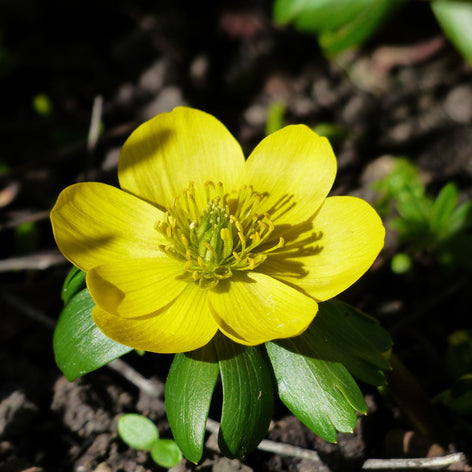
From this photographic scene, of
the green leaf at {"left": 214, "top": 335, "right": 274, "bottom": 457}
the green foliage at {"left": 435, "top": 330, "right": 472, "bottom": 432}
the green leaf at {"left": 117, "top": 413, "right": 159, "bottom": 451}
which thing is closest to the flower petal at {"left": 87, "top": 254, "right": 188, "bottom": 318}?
the green leaf at {"left": 214, "top": 335, "right": 274, "bottom": 457}

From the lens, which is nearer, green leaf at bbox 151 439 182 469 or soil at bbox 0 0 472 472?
green leaf at bbox 151 439 182 469

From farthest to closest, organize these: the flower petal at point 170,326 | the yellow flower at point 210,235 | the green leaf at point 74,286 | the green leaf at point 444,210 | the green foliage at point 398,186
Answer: the green foliage at point 398,186, the green leaf at point 444,210, the green leaf at point 74,286, the yellow flower at point 210,235, the flower petal at point 170,326

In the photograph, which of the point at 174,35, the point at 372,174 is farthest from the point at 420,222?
the point at 174,35

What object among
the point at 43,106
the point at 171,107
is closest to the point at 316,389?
the point at 171,107

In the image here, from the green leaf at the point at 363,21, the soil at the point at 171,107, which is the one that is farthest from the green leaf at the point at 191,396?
the green leaf at the point at 363,21

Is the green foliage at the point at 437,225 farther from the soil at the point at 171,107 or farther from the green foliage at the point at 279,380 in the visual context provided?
the green foliage at the point at 279,380

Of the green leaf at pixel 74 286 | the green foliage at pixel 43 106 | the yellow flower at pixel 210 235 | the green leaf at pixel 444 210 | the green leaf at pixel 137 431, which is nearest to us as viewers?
the yellow flower at pixel 210 235

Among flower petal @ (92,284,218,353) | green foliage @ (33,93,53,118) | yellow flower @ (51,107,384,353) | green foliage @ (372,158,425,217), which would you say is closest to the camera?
flower petal @ (92,284,218,353)

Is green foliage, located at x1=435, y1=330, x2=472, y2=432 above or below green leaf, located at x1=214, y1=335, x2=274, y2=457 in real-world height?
below

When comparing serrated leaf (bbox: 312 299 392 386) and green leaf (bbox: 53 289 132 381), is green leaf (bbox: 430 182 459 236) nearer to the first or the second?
serrated leaf (bbox: 312 299 392 386)
